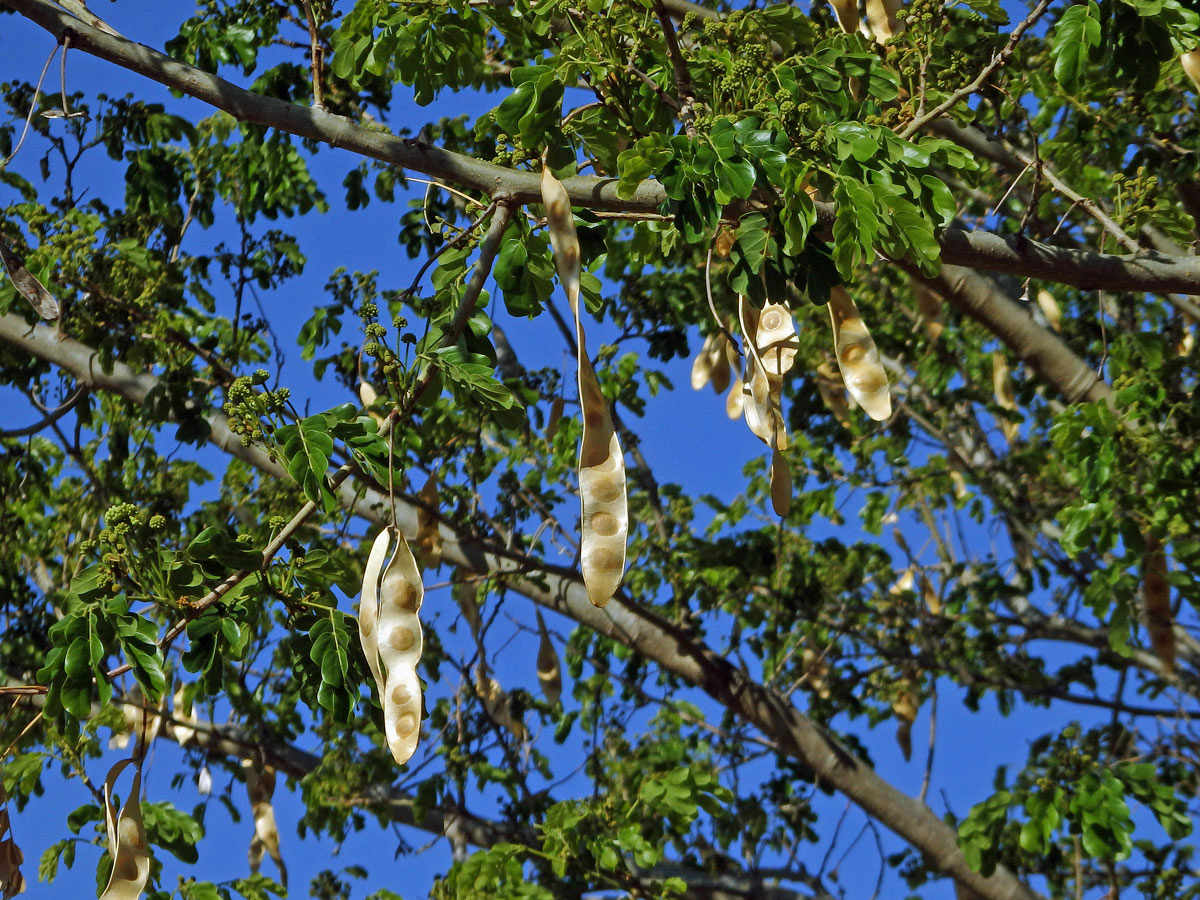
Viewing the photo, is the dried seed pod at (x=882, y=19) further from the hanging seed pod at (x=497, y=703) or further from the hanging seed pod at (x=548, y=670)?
the hanging seed pod at (x=497, y=703)

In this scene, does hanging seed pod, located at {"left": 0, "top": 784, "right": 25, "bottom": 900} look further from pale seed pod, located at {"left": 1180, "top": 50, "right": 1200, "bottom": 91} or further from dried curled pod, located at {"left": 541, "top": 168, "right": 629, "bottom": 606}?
pale seed pod, located at {"left": 1180, "top": 50, "right": 1200, "bottom": 91}

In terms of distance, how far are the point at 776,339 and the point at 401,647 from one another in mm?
1130

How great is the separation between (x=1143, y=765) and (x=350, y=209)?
11.7ft

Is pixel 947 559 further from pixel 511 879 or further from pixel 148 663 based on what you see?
pixel 148 663

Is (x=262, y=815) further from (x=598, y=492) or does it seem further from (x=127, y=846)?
(x=598, y=492)

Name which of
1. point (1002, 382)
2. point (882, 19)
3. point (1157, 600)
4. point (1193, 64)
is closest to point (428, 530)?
point (882, 19)

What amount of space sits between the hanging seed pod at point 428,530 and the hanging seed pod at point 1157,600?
7.39 feet

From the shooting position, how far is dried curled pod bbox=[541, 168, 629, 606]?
214cm

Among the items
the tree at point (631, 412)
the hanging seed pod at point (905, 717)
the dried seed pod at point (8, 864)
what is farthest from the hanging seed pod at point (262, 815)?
the hanging seed pod at point (905, 717)

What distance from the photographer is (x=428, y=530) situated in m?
3.56

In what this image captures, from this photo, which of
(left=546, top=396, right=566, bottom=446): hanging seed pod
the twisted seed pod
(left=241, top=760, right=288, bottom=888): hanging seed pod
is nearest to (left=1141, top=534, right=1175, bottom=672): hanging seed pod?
(left=546, top=396, right=566, bottom=446): hanging seed pod

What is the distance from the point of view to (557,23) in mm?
3691

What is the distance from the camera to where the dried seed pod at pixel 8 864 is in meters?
2.52

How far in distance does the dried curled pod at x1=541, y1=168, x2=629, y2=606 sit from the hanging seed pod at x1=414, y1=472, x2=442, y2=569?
1.24 metres
